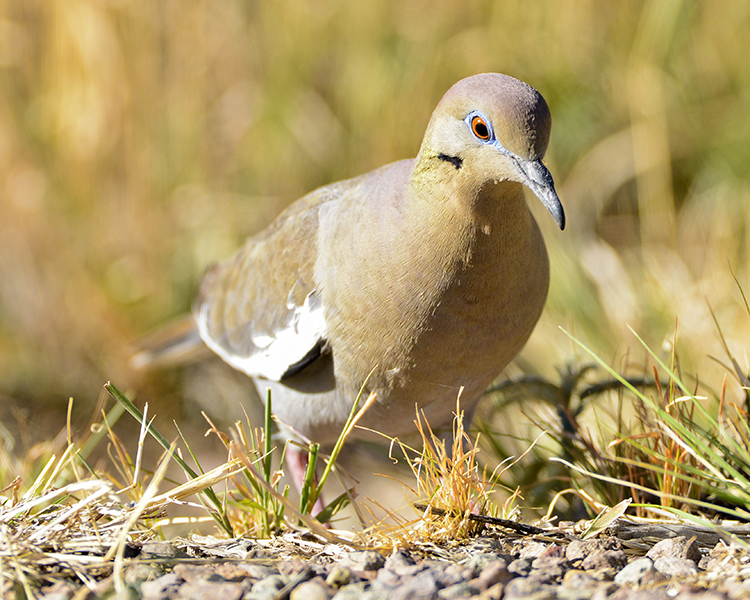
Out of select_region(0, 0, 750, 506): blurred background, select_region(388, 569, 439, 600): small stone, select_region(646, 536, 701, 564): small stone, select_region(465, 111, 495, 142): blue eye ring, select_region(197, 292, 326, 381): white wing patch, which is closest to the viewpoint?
select_region(388, 569, 439, 600): small stone

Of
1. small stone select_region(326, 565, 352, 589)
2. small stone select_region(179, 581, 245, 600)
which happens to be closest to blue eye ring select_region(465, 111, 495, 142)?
small stone select_region(326, 565, 352, 589)

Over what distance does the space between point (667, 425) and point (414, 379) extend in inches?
31.1

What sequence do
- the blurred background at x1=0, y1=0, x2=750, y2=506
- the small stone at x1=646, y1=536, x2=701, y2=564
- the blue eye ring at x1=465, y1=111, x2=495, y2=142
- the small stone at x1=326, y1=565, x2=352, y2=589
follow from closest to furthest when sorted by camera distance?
the small stone at x1=326, y1=565, x2=352, y2=589, the small stone at x1=646, y1=536, x2=701, y2=564, the blue eye ring at x1=465, y1=111, x2=495, y2=142, the blurred background at x1=0, y1=0, x2=750, y2=506

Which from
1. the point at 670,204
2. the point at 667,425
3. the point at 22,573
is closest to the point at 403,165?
the point at 667,425

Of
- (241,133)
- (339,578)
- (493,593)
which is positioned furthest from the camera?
(241,133)

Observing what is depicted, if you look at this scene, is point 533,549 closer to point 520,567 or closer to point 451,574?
point 520,567

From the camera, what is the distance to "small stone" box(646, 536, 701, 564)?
76.2 inches

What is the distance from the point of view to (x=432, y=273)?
2.35 meters

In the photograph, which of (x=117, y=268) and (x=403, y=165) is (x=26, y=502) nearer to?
(x=403, y=165)

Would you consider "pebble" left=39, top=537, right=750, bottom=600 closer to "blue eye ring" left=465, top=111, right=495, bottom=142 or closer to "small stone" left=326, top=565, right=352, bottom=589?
"small stone" left=326, top=565, right=352, bottom=589

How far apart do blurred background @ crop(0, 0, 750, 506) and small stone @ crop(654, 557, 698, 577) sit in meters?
3.23

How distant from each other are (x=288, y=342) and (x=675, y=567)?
1.52m

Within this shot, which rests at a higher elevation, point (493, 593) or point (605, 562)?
point (493, 593)

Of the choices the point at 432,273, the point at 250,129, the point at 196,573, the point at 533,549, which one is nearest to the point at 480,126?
the point at 432,273
